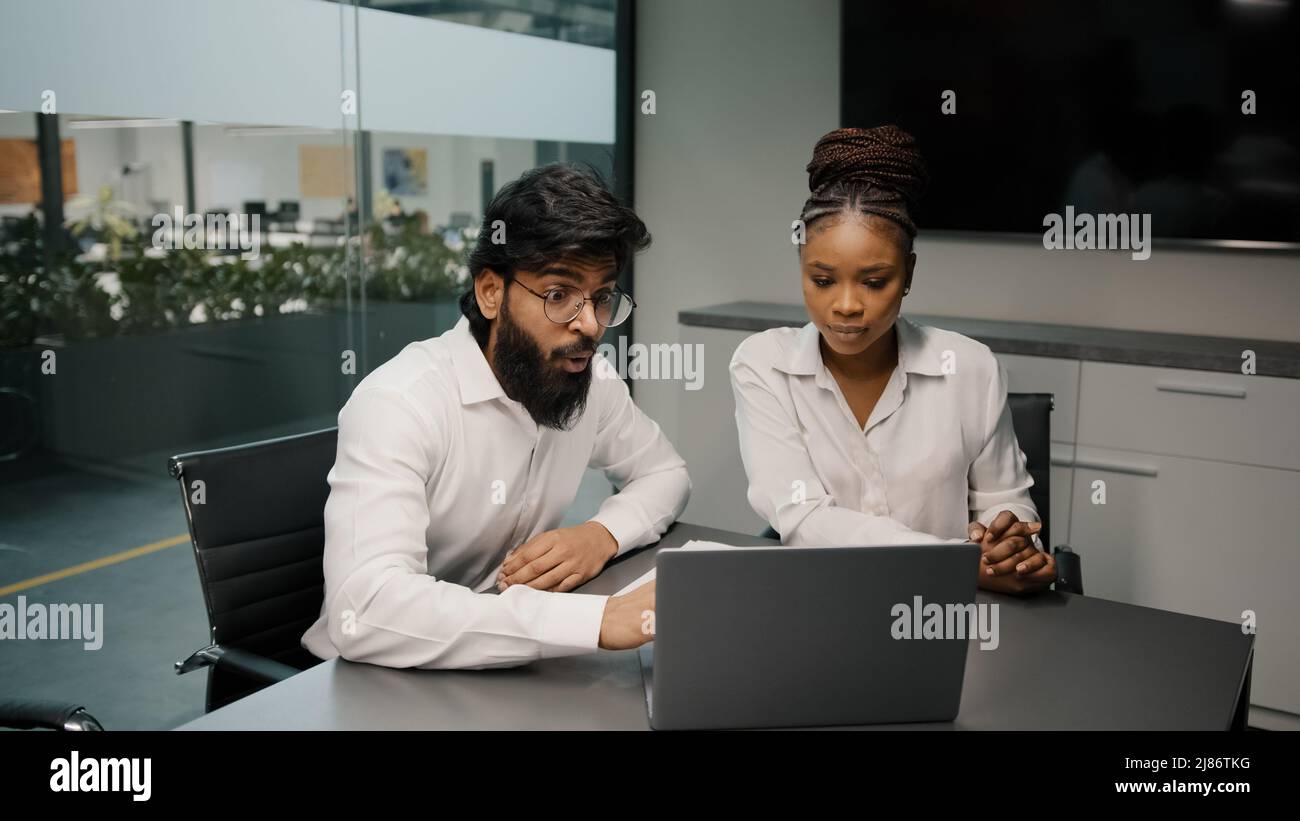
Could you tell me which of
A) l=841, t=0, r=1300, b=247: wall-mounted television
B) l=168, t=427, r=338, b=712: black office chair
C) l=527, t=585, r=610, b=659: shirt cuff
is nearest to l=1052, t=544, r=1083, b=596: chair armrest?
l=527, t=585, r=610, b=659: shirt cuff

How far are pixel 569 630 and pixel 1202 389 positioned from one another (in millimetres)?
2365

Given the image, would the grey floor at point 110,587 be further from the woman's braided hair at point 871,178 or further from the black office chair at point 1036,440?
the woman's braided hair at point 871,178

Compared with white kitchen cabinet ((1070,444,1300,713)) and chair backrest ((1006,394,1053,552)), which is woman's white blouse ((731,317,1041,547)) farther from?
white kitchen cabinet ((1070,444,1300,713))

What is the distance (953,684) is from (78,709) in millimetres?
1168

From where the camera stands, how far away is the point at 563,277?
178 centimetres

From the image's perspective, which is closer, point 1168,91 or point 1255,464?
point 1255,464

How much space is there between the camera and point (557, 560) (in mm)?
1751

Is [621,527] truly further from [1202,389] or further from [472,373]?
[1202,389]

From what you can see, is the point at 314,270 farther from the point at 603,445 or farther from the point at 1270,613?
the point at 1270,613

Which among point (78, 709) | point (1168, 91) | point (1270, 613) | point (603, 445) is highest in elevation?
point (1168, 91)

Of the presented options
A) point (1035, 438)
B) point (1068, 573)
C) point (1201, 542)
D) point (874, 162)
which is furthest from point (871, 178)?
point (1201, 542)
